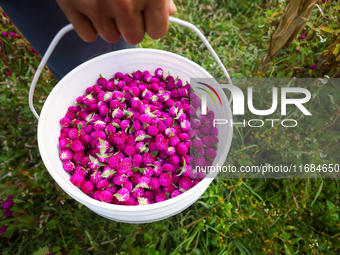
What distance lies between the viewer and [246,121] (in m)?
1.54

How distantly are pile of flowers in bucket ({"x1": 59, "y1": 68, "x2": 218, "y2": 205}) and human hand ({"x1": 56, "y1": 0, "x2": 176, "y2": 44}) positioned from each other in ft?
1.49

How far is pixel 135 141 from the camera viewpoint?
3.13 ft

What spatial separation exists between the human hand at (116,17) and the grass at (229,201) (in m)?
0.97

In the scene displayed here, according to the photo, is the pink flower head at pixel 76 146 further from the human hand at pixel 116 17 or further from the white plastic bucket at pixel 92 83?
the human hand at pixel 116 17

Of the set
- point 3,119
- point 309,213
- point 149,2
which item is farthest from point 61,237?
point 309,213

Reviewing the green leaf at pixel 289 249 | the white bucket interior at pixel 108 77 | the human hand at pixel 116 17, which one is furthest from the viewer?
the green leaf at pixel 289 249

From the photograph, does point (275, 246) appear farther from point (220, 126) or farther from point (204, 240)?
point (220, 126)

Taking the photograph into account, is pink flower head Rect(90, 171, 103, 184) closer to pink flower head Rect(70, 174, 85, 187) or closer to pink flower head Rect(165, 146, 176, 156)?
pink flower head Rect(70, 174, 85, 187)

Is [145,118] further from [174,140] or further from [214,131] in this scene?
[214,131]

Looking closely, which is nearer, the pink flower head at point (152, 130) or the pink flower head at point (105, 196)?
the pink flower head at point (105, 196)

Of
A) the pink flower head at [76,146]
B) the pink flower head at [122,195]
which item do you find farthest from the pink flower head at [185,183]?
the pink flower head at [76,146]

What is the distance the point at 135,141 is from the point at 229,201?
75cm

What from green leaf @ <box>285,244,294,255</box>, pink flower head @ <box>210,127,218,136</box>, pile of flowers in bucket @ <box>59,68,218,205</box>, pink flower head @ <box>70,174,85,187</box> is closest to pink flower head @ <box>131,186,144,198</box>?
pile of flowers in bucket @ <box>59,68,218,205</box>

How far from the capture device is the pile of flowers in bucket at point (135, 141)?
868 mm
